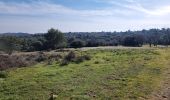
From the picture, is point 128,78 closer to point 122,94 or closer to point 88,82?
point 88,82

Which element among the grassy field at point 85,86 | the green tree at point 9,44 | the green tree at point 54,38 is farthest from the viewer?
the green tree at point 54,38

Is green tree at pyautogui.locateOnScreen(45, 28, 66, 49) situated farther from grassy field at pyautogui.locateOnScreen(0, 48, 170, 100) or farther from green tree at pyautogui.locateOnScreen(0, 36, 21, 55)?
grassy field at pyautogui.locateOnScreen(0, 48, 170, 100)

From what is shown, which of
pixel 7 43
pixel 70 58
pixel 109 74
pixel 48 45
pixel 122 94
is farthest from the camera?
pixel 48 45

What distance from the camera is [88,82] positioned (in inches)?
762

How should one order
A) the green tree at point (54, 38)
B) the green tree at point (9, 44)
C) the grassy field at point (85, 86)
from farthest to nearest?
the green tree at point (54, 38) → the green tree at point (9, 44) → the grassy field at point (85, 86)

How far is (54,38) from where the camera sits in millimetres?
89688

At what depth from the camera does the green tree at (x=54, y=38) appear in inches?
3529

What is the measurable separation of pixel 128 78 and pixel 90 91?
203 inches

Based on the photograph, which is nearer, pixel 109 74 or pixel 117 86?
pixel 117 86

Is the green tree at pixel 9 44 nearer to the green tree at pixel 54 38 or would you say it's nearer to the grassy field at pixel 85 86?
the green tree at pixel 54 38

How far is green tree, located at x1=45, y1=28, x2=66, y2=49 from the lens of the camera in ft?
294

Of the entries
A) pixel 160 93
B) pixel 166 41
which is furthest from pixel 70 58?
pixel 166 41

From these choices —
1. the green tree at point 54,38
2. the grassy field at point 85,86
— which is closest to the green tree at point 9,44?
the green tree at point 54,38

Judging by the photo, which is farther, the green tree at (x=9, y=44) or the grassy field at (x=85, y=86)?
the green tree at (x=9, y=44)
